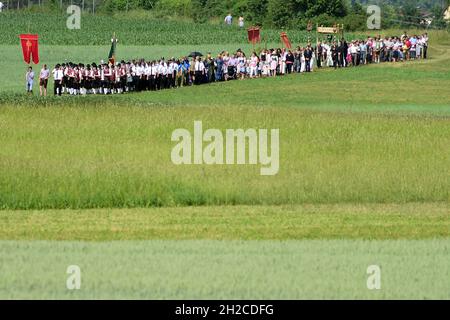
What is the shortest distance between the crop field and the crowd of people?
33.1 feet

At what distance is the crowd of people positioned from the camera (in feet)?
204

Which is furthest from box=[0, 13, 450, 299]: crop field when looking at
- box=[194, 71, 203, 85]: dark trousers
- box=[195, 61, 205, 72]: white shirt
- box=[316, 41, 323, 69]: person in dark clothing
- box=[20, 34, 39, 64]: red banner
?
box=[316, 41, 323, 69]: person in dark clothing

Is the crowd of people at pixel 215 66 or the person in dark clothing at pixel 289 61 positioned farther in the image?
the person in dark clothing at pixel 289 61

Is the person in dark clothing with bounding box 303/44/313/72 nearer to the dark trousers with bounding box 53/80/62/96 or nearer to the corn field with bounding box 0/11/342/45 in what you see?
the dark trousers with bounding box 53/80/62/96

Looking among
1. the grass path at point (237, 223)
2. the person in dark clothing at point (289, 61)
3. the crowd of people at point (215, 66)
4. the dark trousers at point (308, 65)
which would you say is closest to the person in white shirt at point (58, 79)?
the crowd of people at point (215, 66)

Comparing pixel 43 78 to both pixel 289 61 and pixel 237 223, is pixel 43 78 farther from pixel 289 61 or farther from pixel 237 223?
pixel 237 223

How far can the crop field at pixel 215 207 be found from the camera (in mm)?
17359

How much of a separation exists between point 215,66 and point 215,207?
41.7m

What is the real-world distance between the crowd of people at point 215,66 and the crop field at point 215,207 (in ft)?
33.1

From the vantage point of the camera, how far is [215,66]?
6994 centimetres

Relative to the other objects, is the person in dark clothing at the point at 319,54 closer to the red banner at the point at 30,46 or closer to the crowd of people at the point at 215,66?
the crowd of people at the point at 215,66

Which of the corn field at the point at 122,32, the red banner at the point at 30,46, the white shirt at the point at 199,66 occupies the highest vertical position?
the red banner at the point at 30,46

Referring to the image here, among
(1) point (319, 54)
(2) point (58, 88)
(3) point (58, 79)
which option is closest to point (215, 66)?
(1) point (319, 54)
